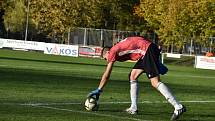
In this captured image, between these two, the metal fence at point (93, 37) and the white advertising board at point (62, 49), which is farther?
the metal fence at point (93, 37)

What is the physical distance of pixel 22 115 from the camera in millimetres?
12469

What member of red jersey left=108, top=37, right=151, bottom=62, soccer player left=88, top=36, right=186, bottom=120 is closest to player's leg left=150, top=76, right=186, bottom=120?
soccer player left=88, top=36, right=186, bottom=120

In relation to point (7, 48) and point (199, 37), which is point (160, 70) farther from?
point (199, 37)

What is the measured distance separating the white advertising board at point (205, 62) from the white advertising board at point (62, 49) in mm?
12146

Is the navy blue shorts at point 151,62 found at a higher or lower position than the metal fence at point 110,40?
higher

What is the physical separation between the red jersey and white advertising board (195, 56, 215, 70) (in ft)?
134

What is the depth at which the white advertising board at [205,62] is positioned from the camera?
54034mm

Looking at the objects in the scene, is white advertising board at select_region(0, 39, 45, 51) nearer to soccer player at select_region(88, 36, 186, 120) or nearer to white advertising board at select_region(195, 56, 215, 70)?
white advertising board at select_region(195, 56, 215, 70)

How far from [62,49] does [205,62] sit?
1459cm

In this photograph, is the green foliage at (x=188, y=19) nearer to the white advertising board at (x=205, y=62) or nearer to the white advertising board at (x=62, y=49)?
the white advertising board at (x=205, y=62)

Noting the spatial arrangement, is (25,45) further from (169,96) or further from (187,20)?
(169,96)

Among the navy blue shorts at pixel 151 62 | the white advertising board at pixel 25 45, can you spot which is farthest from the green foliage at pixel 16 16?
the navy blue shorts at pixel 151 62

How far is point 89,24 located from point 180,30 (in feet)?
46.5

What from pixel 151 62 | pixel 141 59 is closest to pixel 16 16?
pixel 141 59
